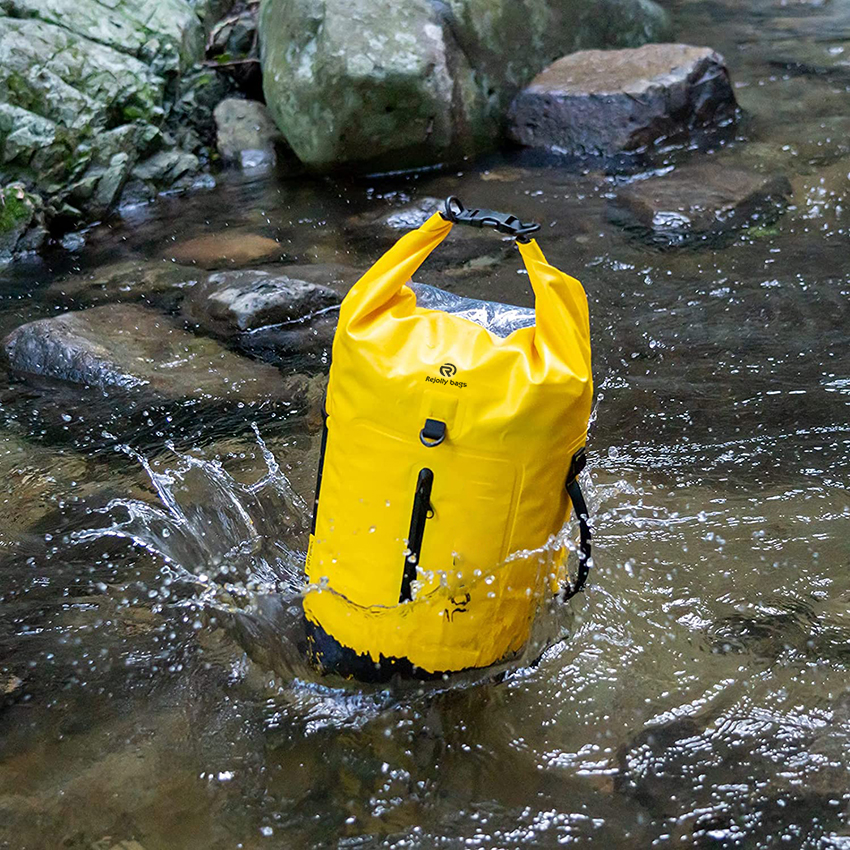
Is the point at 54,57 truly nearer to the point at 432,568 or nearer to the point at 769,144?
the point at 769,144

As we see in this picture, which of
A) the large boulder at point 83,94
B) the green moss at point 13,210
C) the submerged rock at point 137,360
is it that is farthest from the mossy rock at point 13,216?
the submerged rock at point 137,360

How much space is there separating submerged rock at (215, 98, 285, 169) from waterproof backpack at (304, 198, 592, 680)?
5.59 m

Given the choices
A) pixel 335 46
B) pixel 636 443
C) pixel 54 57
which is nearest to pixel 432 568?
pixel 636 443

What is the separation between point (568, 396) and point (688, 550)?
1.21 metres

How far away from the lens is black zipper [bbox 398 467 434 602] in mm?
2035

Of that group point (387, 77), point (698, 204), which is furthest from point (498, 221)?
point (387, 77)

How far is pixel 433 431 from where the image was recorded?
6.46ft

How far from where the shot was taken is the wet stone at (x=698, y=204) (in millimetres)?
5562

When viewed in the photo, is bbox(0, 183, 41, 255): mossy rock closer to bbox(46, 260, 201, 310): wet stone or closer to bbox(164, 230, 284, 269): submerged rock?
bbox(46, 260, 201, 310): wet stone

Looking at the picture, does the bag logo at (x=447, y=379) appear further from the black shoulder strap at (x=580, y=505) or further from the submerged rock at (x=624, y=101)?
the submerged rock at (x=624, y=101)

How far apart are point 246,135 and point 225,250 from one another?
6.90ft

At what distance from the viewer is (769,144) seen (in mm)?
6781

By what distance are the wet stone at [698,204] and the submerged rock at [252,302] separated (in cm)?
206

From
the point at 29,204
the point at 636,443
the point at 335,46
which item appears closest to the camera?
the point at 636,443
